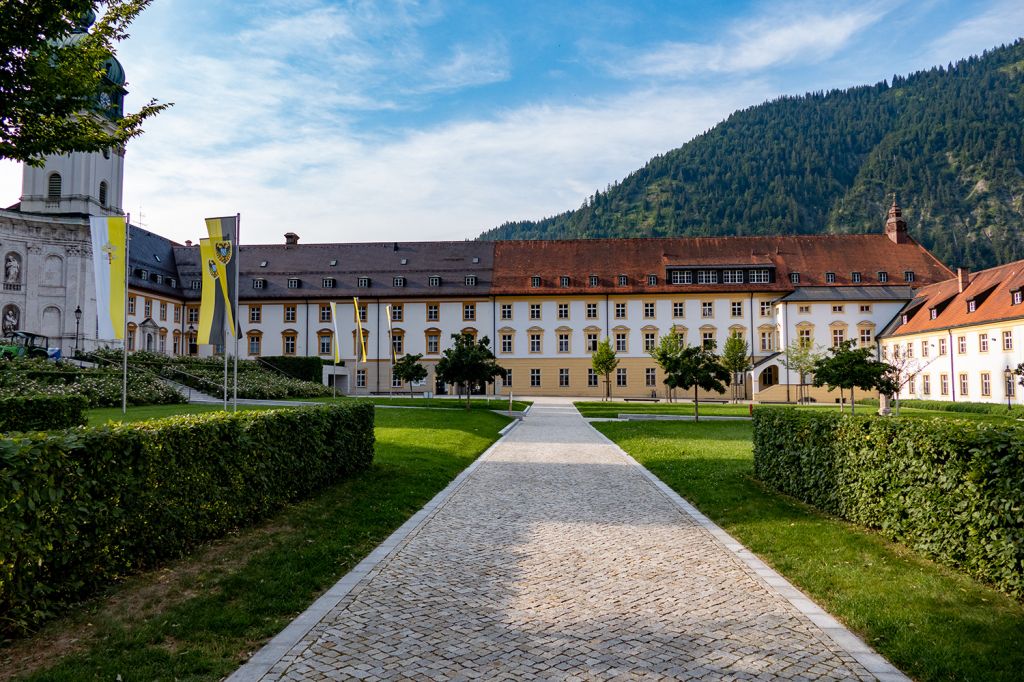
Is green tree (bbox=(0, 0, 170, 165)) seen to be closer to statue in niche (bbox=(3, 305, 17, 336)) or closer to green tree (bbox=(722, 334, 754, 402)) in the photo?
statue in niche (bbox=(3, 305, 17, 336))

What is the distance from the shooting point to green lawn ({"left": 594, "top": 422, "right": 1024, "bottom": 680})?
4691 mm

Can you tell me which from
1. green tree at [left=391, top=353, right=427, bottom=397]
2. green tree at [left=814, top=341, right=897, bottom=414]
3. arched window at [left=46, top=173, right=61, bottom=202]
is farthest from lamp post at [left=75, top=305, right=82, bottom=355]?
green tree at [left=814, top=341, right=897, bottom=414]

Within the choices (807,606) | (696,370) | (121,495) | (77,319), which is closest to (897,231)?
(696,370)

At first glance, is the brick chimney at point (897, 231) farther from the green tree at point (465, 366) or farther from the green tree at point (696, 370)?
the green tree at point (465, 366)

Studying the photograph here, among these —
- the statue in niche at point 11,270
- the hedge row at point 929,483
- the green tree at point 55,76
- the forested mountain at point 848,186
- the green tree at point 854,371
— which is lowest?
the hedge row at point 929,483

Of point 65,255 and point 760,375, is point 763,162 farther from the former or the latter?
point 65,255

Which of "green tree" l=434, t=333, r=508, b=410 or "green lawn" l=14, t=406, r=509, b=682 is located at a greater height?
"green tree" l=434, t=333, r=508, b=410

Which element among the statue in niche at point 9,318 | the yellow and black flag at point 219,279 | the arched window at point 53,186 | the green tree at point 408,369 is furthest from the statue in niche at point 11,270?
the yellow and black flag at point 219,279

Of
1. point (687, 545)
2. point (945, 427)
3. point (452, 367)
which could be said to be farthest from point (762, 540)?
point (452, 367)

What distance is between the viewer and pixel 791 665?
15.2 ft

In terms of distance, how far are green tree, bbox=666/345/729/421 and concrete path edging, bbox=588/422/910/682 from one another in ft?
63.1

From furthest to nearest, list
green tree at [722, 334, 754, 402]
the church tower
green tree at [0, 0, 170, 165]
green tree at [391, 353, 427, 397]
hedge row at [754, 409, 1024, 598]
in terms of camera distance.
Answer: green tree at [722, 334, 754, 402]
the church tower
green tree at [391, 353, 427, 397]
green tree at [0, 0, 170, 165]
hedge row at [754, 409, 1024, 598]

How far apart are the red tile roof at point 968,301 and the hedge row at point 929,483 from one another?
123ft

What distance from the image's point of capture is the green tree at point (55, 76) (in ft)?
22.1
